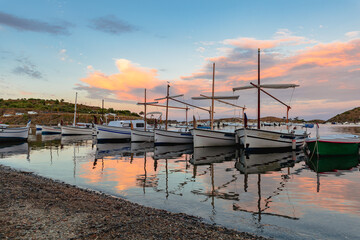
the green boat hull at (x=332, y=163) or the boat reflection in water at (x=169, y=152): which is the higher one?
the green boat hull at (x=332, y=163)

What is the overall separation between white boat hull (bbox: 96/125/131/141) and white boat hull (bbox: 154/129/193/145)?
10022mm

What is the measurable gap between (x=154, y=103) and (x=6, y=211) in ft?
126

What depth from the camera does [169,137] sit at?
37.7 m

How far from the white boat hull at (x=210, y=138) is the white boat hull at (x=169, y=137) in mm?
5409

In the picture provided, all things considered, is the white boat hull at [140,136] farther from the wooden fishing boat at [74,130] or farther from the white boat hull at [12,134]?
the wooden fishing boat at [74,130]

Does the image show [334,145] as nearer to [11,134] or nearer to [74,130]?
[11,134]

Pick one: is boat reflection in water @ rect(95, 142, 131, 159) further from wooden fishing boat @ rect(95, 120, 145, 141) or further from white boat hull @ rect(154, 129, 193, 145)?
wooden fishing boat @ rect(95, 120, 145, 141)

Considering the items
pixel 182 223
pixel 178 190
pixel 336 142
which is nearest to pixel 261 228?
pixel 182 223

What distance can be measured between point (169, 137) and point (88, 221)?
30.8 metres

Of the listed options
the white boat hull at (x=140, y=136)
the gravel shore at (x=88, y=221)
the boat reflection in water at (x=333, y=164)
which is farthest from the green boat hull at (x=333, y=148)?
the white boat hull at (x=140, y=136)

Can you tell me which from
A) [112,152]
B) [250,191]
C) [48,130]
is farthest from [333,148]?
[48,130]

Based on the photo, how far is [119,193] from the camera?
1173cm

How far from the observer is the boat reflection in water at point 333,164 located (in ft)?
59.8

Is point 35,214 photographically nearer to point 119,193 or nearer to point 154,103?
point 119,193
